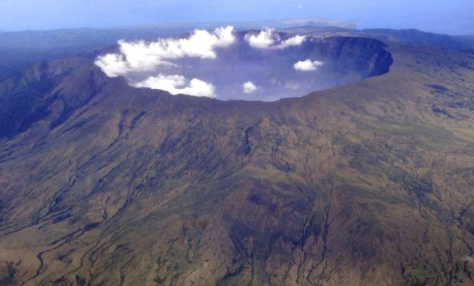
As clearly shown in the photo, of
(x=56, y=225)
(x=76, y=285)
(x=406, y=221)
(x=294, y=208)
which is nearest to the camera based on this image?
(x=76, y=285)

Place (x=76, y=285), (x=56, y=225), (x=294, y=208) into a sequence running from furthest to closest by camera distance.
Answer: (x=56, y=225), (x=294, y=208), (x=76, y=285)

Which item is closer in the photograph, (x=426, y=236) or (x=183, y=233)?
(x=426, y=236)

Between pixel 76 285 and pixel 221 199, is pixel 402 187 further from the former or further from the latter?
pixel 76 285

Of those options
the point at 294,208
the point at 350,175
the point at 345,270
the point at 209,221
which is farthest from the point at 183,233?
the point at 350,175

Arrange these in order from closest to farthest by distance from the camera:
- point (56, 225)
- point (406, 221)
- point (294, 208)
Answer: point (406, 221) < point (294, 208) < point (56, 225)

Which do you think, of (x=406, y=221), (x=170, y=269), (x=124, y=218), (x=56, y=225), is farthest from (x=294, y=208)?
(x=56, y=225)

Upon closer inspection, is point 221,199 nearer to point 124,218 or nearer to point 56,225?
point 124,218

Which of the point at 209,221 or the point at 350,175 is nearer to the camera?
the point at 209,221

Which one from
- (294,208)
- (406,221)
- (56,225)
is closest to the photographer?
(406,221)

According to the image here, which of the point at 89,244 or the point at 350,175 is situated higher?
the point at 350,175
